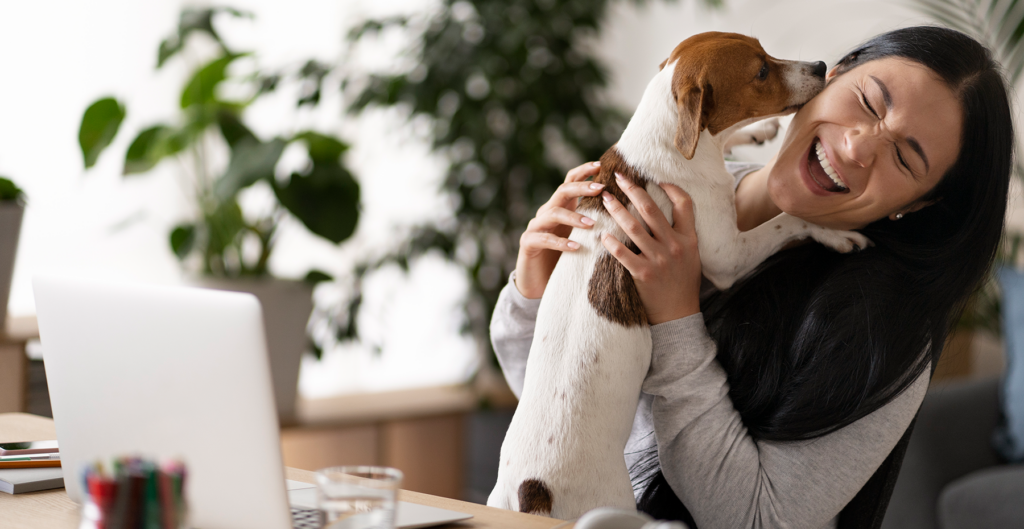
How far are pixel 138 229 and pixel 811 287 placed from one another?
9.71ft

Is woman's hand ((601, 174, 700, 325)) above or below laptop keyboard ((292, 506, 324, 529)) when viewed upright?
above

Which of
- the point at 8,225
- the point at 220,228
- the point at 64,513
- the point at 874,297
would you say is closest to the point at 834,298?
the point at 874,297

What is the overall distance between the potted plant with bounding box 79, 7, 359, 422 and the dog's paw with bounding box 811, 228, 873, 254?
1.83 meters

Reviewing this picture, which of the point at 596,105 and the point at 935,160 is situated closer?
the point at 935,160

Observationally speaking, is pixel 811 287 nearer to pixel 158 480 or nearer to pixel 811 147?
pixel 811 147

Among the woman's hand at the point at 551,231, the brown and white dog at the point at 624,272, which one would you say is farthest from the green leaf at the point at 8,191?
the brown and white dog at the point at 624,272

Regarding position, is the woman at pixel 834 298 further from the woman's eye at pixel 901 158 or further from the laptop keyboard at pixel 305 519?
the laptop keyboard at pixel 305 519

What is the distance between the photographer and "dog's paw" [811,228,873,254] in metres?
1.42

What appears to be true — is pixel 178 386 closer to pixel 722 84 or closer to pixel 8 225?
pixel 722 84

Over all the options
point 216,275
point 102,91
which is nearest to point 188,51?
point 102,91

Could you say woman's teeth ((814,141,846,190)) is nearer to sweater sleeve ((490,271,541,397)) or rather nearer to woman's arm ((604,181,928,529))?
woman's arm ((604,181,928,529))

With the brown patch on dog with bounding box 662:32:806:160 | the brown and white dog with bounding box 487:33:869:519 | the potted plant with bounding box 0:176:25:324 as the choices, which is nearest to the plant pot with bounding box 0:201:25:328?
the potted plant with bounding box 0:176:25:324

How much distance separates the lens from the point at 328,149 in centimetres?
296

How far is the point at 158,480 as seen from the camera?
63cm
